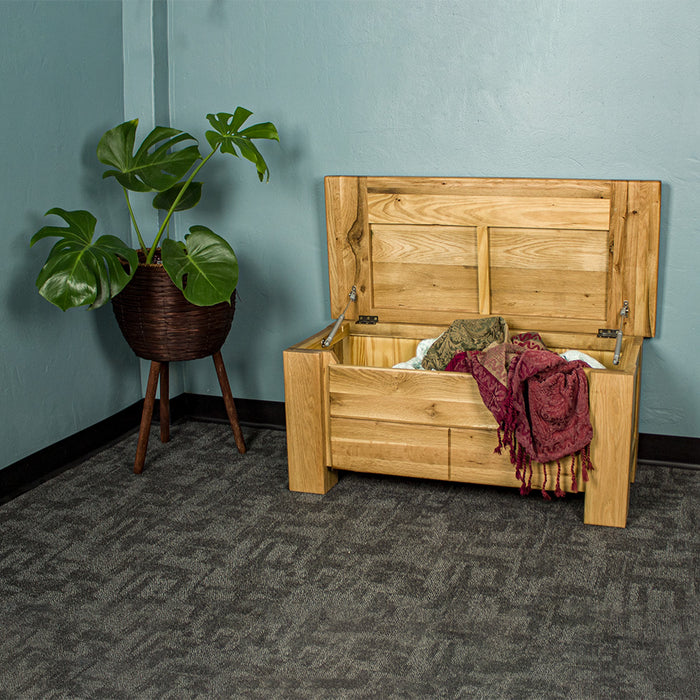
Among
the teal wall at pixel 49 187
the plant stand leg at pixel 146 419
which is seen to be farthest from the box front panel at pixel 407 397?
the teal wall at pixel 49 187

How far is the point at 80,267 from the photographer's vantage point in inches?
105

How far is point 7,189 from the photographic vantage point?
9.30 ft

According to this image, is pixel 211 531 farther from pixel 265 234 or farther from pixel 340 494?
pixel 265 234

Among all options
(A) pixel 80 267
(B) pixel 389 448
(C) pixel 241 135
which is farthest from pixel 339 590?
(C) pixel 241 135

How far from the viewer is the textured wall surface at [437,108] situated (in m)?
2.83

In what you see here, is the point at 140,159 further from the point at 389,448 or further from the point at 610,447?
the point at 610,447

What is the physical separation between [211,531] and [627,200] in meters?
1.78

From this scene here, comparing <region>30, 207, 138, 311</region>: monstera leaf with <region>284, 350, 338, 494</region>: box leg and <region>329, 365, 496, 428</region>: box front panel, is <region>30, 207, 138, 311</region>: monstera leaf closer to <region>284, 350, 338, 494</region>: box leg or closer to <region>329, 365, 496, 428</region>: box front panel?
<region>284, 350, 338, 494</region>: box leg

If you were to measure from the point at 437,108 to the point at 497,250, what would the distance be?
0.56 metres

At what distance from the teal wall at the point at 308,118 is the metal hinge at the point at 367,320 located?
0.66ft

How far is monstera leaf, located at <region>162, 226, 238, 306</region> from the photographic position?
9.05 feet

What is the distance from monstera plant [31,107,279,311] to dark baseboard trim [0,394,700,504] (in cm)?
68

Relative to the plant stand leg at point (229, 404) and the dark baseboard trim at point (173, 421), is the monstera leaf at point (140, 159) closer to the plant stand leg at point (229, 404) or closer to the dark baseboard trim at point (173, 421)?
the plant stand leg at point (229, 404)

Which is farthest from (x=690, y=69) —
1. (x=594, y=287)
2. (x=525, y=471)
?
(x=525, y=471)
